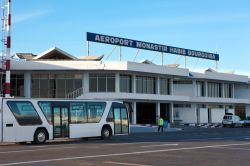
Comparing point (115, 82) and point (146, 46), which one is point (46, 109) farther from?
point (146, 46)

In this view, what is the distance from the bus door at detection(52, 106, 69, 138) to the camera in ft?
88.6

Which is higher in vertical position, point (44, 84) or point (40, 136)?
point (44, 84)

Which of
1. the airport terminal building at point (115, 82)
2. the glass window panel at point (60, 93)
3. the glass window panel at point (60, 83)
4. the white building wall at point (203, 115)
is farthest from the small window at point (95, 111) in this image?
the white building wall at point (203, 115)

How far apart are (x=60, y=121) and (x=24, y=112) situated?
2.53 m

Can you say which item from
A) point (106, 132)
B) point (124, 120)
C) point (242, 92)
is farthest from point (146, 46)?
point (106, 132)

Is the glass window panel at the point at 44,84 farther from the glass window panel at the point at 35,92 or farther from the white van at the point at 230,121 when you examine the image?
the white van at the point at 230,121

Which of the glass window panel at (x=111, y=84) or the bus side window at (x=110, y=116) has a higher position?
the glass window panel at (x=111, y=84)

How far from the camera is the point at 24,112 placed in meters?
25.5

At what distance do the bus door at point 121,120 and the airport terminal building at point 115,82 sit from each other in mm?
21552

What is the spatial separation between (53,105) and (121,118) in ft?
19.2

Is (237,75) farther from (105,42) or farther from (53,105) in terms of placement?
(53,105)

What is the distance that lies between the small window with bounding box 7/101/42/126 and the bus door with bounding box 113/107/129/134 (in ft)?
20.6

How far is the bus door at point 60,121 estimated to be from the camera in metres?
27.0

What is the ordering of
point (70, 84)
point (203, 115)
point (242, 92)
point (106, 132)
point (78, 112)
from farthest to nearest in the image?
point (242, 92) → point (203, 115) → point (70, 84) → point (106, 132) → point (78, 112)
